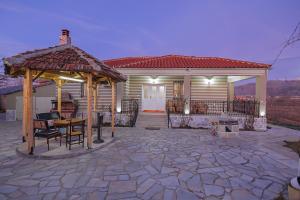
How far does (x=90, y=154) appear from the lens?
19.8 ft

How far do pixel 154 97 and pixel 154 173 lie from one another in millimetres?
10210

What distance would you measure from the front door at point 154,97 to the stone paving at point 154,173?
766 centimetres

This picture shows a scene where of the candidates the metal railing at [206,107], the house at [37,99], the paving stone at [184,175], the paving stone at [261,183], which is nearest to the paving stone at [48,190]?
the paving stone at [184,175]

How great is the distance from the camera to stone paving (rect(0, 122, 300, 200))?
363 centimetres

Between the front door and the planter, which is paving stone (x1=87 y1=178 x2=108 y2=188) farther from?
the front door

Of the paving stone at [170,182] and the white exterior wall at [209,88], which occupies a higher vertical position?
the white exterior wall at [209,88]

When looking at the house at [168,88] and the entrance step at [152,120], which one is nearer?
the entrance step at [152,120]

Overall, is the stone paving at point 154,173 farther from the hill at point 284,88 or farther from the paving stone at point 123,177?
the hill at point 284,88

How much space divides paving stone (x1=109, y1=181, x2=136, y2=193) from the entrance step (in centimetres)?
750

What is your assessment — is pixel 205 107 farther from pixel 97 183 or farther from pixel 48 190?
pixel 48 190

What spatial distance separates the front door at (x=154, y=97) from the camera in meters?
14.5

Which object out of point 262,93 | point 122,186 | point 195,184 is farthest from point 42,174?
point 262,93

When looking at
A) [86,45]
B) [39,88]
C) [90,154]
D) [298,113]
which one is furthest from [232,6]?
[86,45]

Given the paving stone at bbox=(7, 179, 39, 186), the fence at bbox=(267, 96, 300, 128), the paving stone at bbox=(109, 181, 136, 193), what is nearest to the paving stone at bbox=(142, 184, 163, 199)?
the paving stone at bbox=(109, 181, 136, 193)
